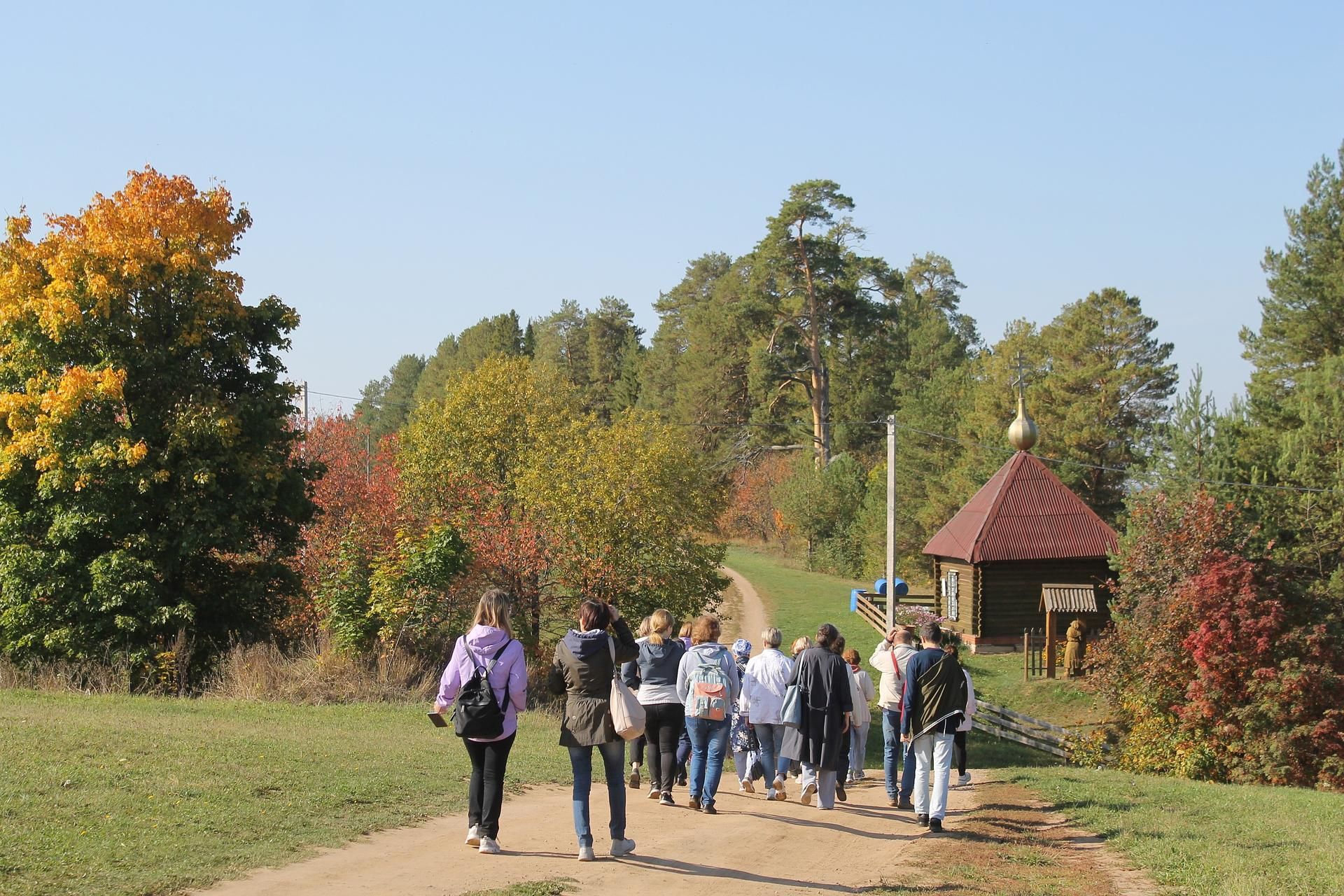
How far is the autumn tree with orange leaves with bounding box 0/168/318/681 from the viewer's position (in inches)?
805

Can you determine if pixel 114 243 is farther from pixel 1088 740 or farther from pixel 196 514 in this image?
pixel 1088 740

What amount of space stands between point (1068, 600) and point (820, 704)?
24.6 metres

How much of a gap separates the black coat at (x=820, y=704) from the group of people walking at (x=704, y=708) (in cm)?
1

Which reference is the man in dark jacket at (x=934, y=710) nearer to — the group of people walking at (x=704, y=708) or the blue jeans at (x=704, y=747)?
the group of people walking at (x=704, y=708)

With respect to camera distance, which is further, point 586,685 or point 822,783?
point 822,783

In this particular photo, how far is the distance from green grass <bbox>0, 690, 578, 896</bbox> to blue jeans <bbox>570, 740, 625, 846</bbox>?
189 cm

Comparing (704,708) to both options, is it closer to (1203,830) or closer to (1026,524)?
(1203,830)

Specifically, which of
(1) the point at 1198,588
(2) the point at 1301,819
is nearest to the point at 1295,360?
(1) the point at 1198,588

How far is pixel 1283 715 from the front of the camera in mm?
20875

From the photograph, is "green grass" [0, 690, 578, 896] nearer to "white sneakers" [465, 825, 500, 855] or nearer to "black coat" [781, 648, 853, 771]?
"white sneakers" [465, 825, 500, 855]

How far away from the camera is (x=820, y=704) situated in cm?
1096

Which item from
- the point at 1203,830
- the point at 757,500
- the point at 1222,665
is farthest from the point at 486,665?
the point at 757,500

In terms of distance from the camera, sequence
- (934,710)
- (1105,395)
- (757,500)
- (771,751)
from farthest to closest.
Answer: (757,500) → (1105,395) → (771,751) → (934,710)

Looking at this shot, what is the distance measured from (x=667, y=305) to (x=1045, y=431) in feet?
150
